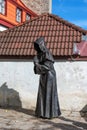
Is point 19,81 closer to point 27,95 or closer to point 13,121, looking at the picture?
point 27,95

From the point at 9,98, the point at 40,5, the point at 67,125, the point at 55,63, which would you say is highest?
the point at 40,5

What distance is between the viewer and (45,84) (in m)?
11.6

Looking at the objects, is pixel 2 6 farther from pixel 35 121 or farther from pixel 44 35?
pixel 35 121

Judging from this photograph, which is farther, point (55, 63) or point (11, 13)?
point (11, 13)

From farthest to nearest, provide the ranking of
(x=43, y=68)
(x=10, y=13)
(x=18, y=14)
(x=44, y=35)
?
(x=18, y=14) < (x=10, y=13) < (x=44, y=35) < (x=43, y=68)

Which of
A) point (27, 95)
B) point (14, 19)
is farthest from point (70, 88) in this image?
point (14, 19)

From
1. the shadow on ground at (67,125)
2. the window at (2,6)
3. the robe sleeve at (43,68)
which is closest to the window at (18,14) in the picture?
the window at (2,6)

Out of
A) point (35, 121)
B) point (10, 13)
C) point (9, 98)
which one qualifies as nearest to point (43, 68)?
point (35, 121)

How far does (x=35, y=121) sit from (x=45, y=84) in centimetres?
124

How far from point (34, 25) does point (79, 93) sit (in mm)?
3545

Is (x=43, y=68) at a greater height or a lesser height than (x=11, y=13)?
lesser

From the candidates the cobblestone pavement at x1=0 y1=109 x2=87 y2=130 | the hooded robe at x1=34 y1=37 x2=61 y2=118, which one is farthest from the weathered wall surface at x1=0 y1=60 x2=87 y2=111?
the hooded robe at x1=34 y1=37 x2=61 y2=118

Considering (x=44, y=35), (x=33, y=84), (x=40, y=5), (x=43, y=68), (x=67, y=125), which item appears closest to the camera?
(x=67, y=125)

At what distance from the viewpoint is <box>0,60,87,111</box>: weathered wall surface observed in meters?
13.3
